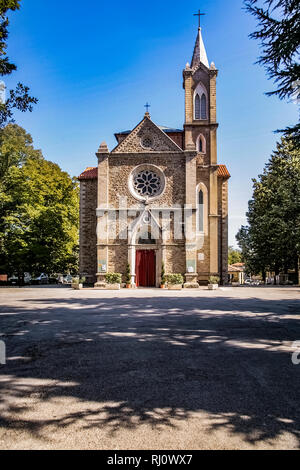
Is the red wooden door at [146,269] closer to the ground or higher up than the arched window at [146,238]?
closer to the ground

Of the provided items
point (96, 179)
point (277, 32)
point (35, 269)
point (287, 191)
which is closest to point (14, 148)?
point (96, 179)

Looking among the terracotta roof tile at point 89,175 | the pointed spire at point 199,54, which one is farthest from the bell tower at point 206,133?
the terracotta roof tile at point 89,175

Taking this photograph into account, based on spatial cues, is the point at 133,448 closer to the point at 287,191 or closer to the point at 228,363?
the point at 228,363

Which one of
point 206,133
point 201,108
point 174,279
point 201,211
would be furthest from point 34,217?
point 201,108

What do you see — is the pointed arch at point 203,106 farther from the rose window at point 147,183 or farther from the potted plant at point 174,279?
the potted plant at point 174,279

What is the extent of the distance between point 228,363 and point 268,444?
2.23 m

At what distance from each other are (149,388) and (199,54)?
34.9 meters

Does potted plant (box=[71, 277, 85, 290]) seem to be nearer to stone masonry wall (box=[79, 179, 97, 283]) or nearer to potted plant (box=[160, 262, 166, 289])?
stone masonry wall (box=[79, 179, 97, 283])

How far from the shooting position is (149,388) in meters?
3.87

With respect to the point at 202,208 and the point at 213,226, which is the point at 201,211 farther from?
the point at 213,226

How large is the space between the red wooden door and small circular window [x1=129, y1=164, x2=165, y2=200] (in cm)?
512

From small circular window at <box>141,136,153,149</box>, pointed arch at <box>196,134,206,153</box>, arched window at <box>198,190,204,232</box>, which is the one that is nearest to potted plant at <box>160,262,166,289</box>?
arched window at <box>198,190,204,232</box>

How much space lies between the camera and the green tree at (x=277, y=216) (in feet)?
89.2
